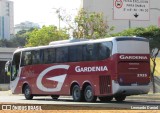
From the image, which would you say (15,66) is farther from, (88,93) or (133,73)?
(133,73)

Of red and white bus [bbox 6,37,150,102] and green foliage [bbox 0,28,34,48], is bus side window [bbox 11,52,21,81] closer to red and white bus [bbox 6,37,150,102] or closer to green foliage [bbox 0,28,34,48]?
red and white bus [bbox 6,37,150,102]

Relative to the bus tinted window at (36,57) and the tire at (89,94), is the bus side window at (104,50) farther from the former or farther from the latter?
the bus tinted window at (36,57)

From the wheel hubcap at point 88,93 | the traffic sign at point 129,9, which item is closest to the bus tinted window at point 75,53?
the wheel hubcap at point 88,93

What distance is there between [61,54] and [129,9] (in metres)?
7.21

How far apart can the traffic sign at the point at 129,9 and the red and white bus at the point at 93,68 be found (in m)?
5.87

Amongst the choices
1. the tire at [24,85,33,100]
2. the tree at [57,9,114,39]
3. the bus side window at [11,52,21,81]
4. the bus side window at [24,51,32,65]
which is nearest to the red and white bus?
the bus side window at [24,51,32,65]

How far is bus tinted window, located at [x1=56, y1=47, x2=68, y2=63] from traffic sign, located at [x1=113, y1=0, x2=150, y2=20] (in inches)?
241

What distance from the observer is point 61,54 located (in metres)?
28.5

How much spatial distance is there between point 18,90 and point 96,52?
9257 millimetres

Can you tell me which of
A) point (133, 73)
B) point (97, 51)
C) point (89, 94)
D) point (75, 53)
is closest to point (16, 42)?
point (75, 53)

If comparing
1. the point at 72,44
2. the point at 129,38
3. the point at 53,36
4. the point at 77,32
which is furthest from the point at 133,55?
the point at 53,36

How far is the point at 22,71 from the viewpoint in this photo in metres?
32.4

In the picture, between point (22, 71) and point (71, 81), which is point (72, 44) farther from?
point (22, 71)

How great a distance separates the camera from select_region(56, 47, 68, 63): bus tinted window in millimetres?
28016
